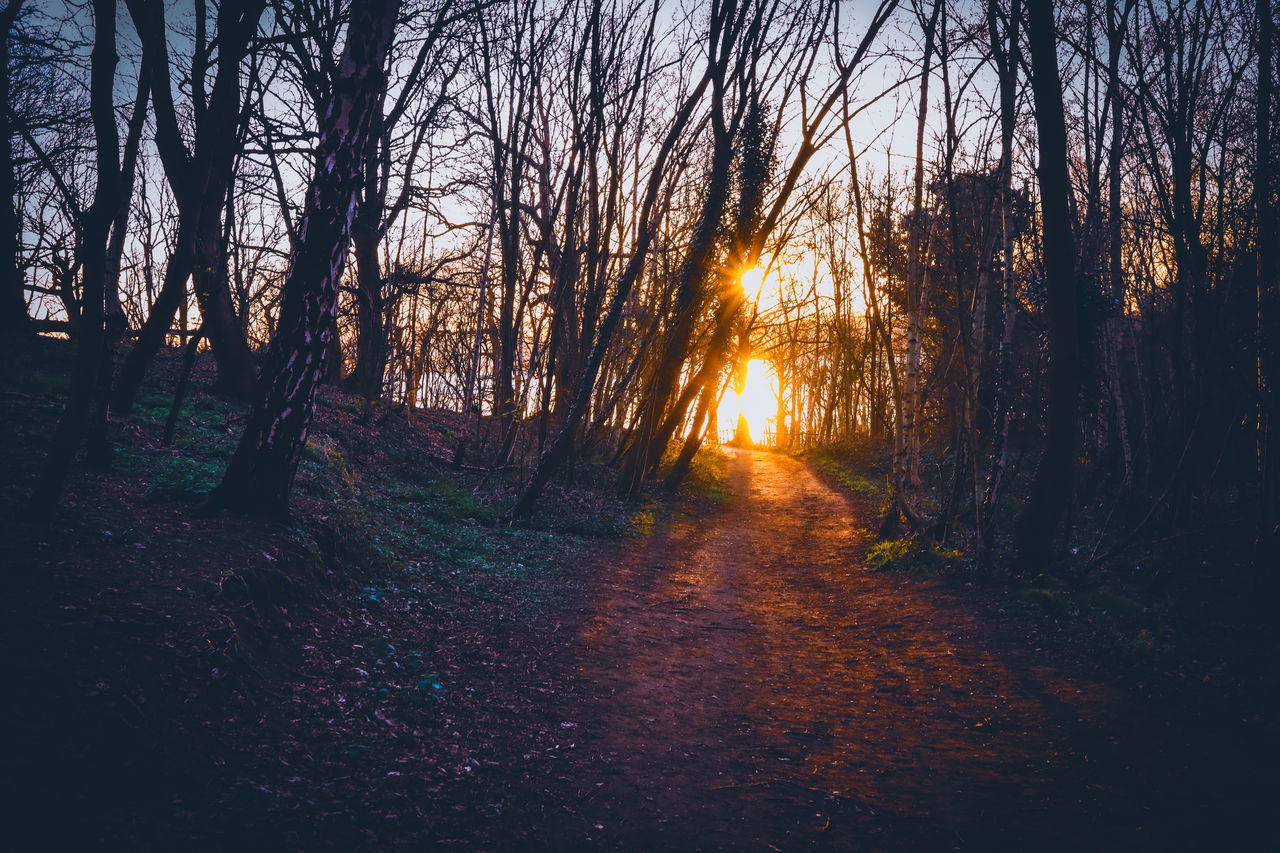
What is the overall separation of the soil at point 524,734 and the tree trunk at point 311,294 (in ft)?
A: 1.82

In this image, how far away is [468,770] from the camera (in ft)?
11.4

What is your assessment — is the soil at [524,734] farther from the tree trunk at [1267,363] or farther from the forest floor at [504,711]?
the tree trunk at [1267,363]

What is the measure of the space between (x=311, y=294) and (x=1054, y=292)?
835 cm

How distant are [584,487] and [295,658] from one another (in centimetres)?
1024

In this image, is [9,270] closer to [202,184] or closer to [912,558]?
[202,184]

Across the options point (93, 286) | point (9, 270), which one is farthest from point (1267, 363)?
point (9, 270)

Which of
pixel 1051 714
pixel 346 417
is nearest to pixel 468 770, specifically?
pixel 1051 714

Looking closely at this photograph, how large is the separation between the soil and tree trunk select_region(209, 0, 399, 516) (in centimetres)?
56

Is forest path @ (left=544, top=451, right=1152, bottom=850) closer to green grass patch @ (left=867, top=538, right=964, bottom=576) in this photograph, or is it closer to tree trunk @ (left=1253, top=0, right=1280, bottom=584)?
green grass patch @ (left=867, top=538, right=964, bottom=576)

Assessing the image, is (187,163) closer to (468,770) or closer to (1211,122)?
(468,770)

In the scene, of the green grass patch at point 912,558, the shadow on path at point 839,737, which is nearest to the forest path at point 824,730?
the shadow on path at point 839,737

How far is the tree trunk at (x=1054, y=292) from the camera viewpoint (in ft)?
24.4

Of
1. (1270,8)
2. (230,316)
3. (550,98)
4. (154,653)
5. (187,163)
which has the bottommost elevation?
(154,653)

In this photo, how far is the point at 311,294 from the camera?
19.0ft
